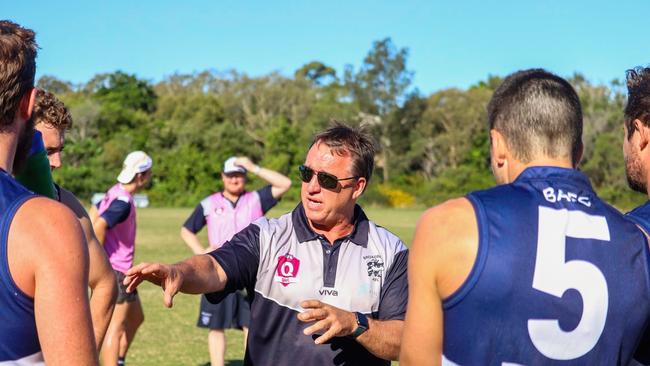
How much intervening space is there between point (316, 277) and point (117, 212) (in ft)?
14.5

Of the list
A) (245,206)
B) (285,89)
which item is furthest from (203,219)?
(285,89)

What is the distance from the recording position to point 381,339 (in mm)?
3564

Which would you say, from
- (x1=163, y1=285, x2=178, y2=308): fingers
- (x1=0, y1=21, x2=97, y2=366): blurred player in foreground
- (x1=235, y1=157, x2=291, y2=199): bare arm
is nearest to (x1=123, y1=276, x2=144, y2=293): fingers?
(x1=163, y1=285, x2=178, y2=308): fingers

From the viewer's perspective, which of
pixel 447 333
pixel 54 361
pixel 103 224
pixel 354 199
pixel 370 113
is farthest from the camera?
pixel 370 113

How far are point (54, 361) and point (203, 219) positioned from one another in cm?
741

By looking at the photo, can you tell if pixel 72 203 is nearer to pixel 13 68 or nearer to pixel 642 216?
pixel 13 68

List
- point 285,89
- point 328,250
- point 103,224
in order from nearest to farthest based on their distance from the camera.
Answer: point 328,250
point 103,224
point 285,89

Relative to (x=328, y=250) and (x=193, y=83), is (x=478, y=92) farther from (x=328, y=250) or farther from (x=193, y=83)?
(x=328, y=250)

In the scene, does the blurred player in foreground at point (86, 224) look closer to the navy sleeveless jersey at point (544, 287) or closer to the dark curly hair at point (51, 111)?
the dark curly hair at point (51, 111)

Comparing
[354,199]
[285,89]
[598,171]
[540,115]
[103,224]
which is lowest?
[103,224]

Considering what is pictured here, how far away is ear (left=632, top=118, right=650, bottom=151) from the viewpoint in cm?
311

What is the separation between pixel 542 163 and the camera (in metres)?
2.58

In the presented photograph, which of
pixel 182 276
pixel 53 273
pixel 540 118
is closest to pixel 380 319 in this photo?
pixel 182 276

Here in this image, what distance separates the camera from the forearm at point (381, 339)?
11.6 feet
